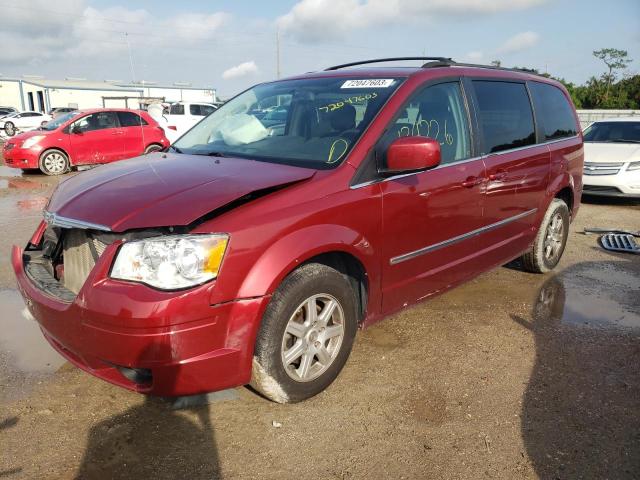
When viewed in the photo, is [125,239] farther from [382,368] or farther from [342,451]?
[382,368]

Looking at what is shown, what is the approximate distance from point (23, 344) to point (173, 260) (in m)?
1.94

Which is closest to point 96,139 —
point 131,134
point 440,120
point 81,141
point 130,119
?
point 81,141

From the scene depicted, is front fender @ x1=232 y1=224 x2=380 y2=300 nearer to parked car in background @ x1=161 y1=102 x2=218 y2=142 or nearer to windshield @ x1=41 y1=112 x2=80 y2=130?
windshield @ x1=41 y1=112 x2=80 y2=130

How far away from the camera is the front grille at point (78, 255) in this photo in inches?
101

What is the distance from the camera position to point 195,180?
2709 millimetres

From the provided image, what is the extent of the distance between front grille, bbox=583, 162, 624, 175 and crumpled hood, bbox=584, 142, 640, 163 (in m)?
0.07

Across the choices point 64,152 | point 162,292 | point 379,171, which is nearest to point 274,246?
point 162,292

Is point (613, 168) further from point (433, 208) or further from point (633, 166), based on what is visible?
point (433, 208)

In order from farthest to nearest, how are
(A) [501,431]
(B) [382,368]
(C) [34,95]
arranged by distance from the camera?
(C) [34,95], (B) [382,368], (A) [501,431]

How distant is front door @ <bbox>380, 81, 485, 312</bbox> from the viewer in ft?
10.3

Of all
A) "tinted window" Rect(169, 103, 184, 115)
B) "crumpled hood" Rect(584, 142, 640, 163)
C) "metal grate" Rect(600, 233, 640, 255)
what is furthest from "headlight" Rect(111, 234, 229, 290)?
"tinted window" Rect(169, 103, 184, 115)

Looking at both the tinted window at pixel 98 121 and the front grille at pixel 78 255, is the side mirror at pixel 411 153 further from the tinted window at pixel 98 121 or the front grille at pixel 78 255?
the tinted window at pixel 98 121

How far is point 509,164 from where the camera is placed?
4.04 m

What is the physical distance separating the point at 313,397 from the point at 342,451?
0.49 metres
